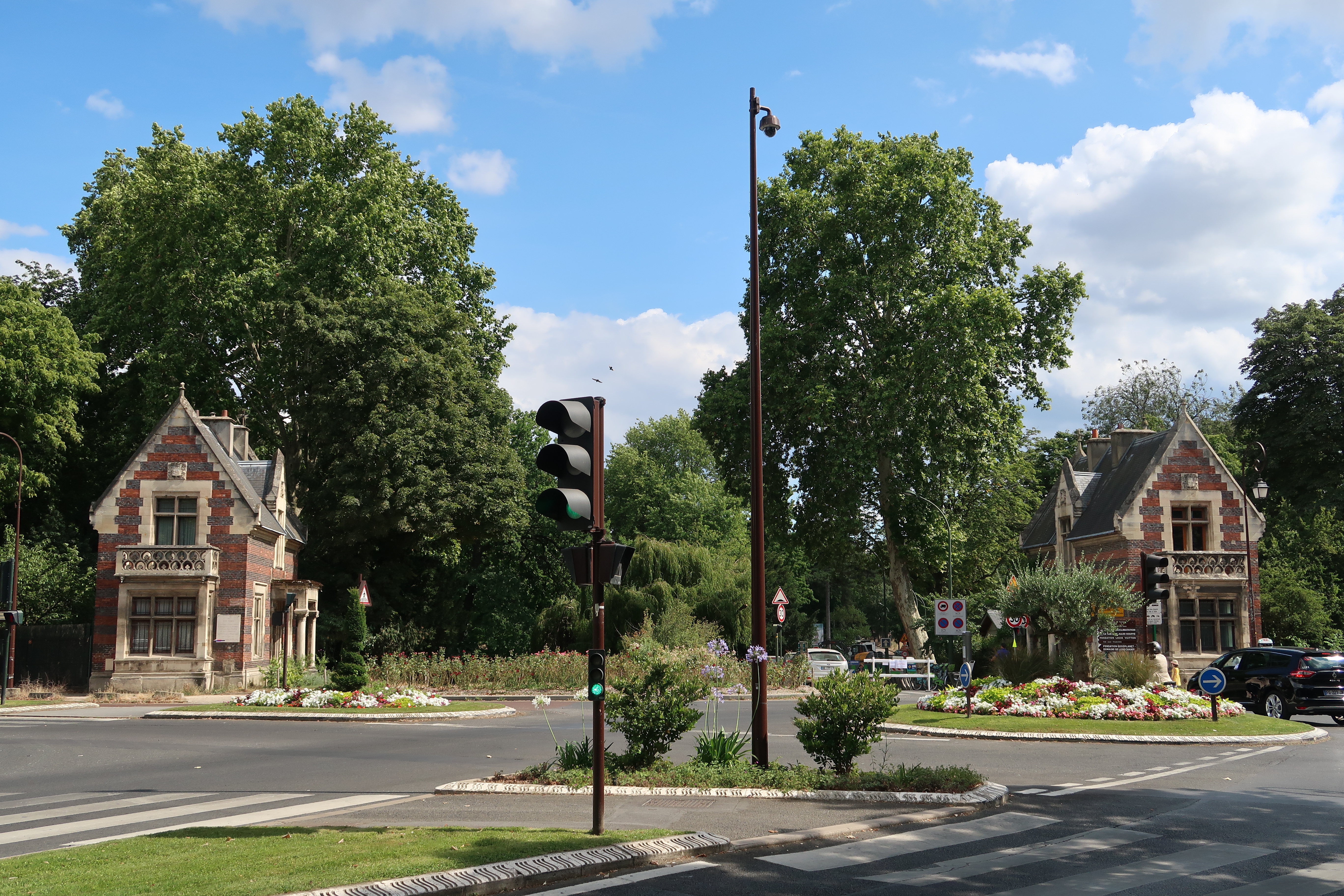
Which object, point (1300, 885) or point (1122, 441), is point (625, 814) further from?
point (1122, 441)

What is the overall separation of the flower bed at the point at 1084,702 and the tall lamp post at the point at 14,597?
83.9 ft

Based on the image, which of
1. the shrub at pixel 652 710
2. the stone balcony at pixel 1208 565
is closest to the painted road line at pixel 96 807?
the shrub at pixel 652 710

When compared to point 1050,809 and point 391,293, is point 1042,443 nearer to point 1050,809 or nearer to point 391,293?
point 391,293

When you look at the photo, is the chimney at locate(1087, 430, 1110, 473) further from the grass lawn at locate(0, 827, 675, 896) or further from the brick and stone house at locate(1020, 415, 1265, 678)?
the grass lawn at locate(0, 827, 675, 896)

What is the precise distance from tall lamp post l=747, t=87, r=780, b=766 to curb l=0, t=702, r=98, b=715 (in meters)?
22.9

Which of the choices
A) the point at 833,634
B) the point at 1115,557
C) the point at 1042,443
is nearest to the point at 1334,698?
the point at 1115,557

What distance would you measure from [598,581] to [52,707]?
2706 cm

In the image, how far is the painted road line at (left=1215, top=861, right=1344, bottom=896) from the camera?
25.0 ft

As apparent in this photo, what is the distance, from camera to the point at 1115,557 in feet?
126

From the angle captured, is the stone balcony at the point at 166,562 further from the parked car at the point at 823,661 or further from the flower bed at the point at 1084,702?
the flower bed at the point at 1084,702

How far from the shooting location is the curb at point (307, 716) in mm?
25500

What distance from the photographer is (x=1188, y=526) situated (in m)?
38.1

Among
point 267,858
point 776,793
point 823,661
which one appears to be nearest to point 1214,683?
point 776,793

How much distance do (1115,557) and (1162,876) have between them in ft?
106
